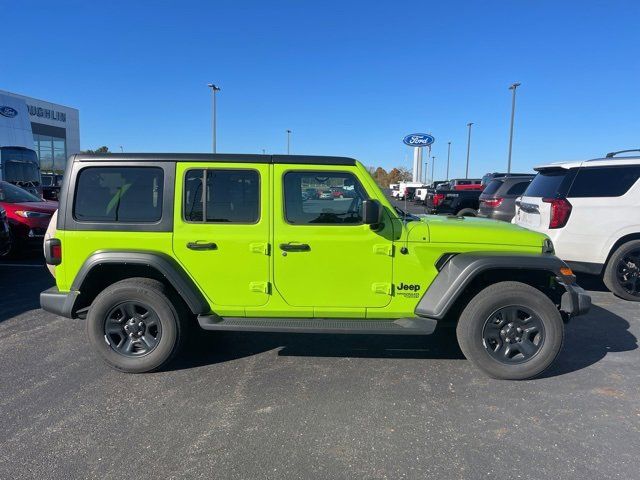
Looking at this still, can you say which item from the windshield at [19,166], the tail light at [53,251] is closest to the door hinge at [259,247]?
the tail light at [53,251]

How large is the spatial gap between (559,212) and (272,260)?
439 cm

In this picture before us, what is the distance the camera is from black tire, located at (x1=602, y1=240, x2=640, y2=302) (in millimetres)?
6055

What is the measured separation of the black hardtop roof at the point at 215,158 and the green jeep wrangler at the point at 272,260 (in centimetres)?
1

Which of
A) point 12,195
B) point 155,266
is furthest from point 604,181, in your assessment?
point 12,195

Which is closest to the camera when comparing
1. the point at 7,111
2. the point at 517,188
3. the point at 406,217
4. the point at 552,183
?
the point at 406,217

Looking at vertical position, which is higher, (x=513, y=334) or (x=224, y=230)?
(x=224, y=230)

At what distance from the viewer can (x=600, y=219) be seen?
600cm

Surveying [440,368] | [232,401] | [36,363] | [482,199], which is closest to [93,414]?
[232,401]

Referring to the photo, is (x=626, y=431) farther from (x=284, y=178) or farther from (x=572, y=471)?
(x=284, y=178)

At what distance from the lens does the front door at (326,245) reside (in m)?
3.71

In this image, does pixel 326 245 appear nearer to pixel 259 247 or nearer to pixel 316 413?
pixel 259 247

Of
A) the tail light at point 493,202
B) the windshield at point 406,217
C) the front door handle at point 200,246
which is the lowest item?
the front door handle at point 200,246

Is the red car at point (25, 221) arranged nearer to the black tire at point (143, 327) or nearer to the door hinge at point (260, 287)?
the black tire at point (143, 327)

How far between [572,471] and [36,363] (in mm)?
4374
